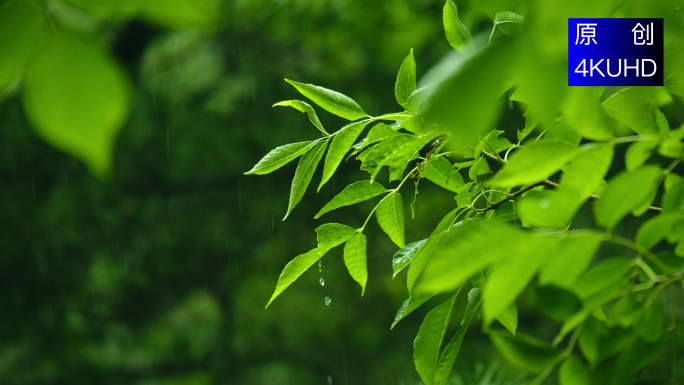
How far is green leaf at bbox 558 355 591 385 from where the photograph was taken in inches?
6.8

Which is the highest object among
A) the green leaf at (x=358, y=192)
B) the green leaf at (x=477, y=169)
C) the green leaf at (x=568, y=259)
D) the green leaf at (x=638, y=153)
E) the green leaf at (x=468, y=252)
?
the green leaf at (x=638, y=153)

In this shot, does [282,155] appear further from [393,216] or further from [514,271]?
[514,271]

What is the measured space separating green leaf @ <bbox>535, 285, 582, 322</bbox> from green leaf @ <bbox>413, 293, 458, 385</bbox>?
0.14 meters

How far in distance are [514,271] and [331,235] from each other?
7.4 inches

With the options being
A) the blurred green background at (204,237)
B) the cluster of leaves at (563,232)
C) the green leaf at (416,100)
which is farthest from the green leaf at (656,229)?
the blurred green background at (204,237)

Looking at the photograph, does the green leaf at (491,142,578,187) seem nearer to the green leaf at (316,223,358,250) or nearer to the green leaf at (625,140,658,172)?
the green leaf at (625,140,658,172)

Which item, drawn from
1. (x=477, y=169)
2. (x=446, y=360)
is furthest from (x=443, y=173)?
(x=446, y=360)

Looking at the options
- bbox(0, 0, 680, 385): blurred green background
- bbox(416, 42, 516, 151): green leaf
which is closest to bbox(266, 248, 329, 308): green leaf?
bbox(416, 42, 516, 151): green leaf

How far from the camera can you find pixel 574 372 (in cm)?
17

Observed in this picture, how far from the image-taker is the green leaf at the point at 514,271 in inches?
5.7

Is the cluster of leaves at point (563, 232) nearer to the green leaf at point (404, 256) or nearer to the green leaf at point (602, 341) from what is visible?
the green leaf at point (602, 341)

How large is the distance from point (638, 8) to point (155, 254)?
6.26 ft

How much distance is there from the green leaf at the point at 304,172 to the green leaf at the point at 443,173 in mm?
78

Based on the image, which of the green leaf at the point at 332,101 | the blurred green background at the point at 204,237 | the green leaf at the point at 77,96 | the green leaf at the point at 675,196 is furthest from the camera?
the blurred green background at the point at 204,237
